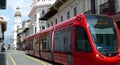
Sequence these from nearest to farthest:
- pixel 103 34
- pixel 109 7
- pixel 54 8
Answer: pixel 103 34, pixel 109 7, pixel 54 8

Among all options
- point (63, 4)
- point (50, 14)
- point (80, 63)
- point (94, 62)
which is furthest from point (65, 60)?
point (50, 14)

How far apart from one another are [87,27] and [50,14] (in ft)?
139

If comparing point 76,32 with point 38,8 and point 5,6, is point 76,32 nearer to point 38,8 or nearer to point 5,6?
point 5,6

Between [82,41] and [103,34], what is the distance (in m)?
1.08

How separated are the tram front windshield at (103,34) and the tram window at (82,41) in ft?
1.24

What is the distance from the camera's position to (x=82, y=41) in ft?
55.9

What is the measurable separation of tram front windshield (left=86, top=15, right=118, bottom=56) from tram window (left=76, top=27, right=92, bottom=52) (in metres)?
0.38

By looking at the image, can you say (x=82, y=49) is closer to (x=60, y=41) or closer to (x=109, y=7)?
(x=60, y=41)

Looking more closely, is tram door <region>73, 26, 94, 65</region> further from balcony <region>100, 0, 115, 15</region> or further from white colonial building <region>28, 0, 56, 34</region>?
white colonial building <region>28, 0, 56, 34</region>

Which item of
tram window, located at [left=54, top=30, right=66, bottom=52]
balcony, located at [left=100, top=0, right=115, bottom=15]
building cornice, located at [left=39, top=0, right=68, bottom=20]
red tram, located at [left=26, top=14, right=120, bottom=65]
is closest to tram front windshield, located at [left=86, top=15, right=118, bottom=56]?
red tram, located at [left=26, top=14, right=120, bottom=65]

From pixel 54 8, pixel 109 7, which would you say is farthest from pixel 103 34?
pixel 54 8

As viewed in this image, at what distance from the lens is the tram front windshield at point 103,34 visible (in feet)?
53.9

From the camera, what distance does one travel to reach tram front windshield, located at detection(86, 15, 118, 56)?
53.9ft

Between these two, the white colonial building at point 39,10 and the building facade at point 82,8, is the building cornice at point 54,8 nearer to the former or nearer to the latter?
the building facade at point 82,8
